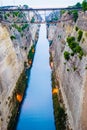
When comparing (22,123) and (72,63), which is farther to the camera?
(22,123)

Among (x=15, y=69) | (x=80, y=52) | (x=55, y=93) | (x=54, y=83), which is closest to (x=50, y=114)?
(x=55, y=93)

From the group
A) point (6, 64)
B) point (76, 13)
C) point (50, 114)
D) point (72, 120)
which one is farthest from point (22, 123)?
point (76, 13)

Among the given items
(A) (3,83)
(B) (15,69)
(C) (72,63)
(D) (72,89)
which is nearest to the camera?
(D) (72,89)

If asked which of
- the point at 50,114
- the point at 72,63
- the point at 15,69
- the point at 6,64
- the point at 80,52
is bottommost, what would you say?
the point at 50,114

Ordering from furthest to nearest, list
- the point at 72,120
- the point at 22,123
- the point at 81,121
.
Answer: the point at 22,123 → the point at 72,120 → the point at 81,121

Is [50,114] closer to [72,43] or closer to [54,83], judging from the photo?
[54,83]

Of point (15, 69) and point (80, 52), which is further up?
point (80, 52)

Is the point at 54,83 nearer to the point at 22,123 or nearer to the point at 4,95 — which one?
the point at 22,123
